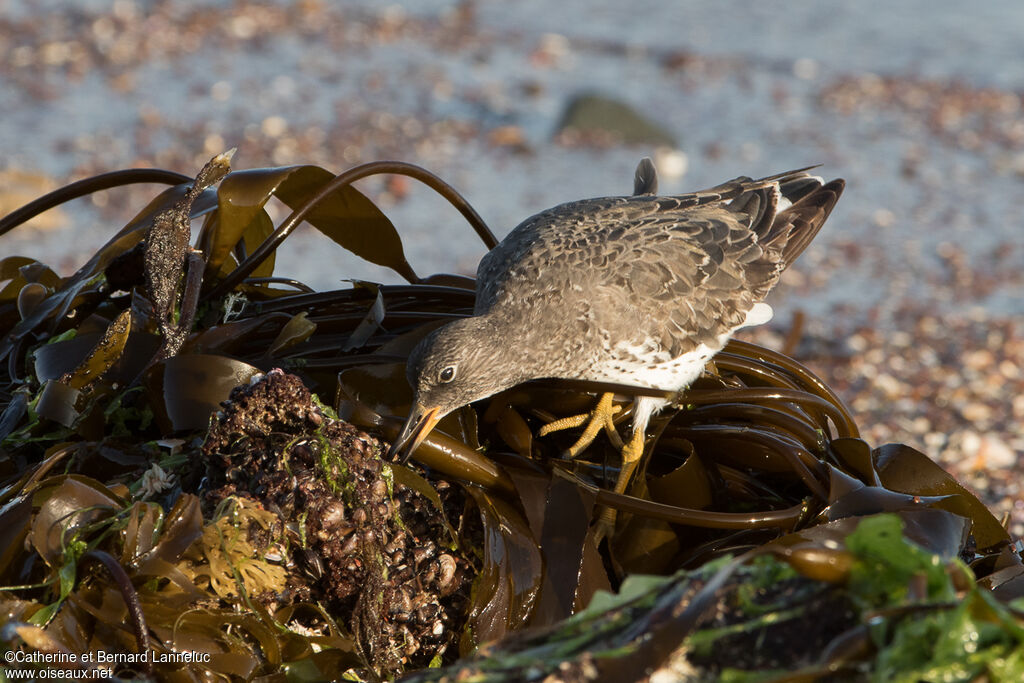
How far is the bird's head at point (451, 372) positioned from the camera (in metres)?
2.48

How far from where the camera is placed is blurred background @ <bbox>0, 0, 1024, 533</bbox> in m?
5.50

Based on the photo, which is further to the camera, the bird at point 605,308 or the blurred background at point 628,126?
the blurred background at point 628,126

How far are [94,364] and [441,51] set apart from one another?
8.48 metres

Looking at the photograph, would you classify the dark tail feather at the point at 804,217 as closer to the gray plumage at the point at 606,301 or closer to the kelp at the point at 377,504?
the gray plumage at the point at 606,301

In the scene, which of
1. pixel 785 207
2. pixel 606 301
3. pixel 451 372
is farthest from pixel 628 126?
pixel 451 372

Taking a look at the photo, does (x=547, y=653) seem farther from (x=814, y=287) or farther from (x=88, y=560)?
(x=814, y=287)

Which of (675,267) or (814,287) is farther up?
(675,267)

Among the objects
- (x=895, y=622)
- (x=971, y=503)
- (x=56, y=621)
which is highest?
(x=895, y=622)

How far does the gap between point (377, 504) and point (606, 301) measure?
4.01 feet

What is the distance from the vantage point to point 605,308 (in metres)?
3.08

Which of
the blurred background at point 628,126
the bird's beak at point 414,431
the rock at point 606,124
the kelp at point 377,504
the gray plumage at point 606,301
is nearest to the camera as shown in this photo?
the kelp at point 377,504

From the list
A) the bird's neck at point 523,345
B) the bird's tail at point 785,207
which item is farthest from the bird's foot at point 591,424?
the bird's tail at point 785,207

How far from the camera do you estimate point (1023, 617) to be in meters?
1.43

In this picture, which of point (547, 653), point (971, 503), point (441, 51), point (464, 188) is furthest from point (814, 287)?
point (441, 51)
